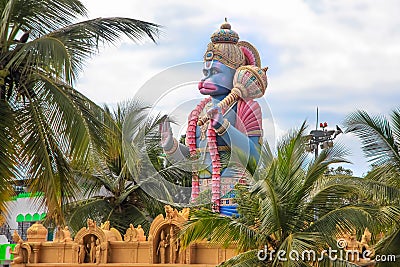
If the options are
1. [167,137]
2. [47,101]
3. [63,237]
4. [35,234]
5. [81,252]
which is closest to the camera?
[47,101]

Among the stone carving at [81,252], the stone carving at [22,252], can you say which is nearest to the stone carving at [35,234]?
the stone carving at [22,252]

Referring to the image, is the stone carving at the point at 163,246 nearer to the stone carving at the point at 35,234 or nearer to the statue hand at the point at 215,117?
the stone carving at the point at 35,234

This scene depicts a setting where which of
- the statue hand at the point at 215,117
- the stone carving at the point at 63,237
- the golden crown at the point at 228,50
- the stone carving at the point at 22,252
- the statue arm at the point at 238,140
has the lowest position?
the stone carving at the point at 22,252

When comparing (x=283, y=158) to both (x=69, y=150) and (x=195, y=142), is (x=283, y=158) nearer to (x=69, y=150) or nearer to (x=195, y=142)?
(x=69, y=150)

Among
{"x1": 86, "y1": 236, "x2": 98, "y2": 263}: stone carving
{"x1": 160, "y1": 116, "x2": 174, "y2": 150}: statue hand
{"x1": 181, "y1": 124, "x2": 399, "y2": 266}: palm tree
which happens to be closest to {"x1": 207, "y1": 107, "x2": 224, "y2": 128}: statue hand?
{"x1": 160, "y1": 116, "x2": 174, "y2": 150}: statue hand

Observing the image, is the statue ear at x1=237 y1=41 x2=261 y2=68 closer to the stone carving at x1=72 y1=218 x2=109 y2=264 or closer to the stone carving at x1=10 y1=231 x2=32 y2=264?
the stone carving at x1=72 y1=218 x2=109 y2=264

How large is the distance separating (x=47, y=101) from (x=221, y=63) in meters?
12.4

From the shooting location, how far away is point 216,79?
72.7ft

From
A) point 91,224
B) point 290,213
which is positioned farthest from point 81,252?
point 290,213

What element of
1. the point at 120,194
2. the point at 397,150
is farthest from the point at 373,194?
the point at 120,194

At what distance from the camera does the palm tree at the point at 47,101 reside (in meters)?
9.86

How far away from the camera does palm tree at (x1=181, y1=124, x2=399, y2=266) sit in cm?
1203

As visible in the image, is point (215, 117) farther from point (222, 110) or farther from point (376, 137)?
point (376, 137)

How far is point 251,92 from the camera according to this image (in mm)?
22062
